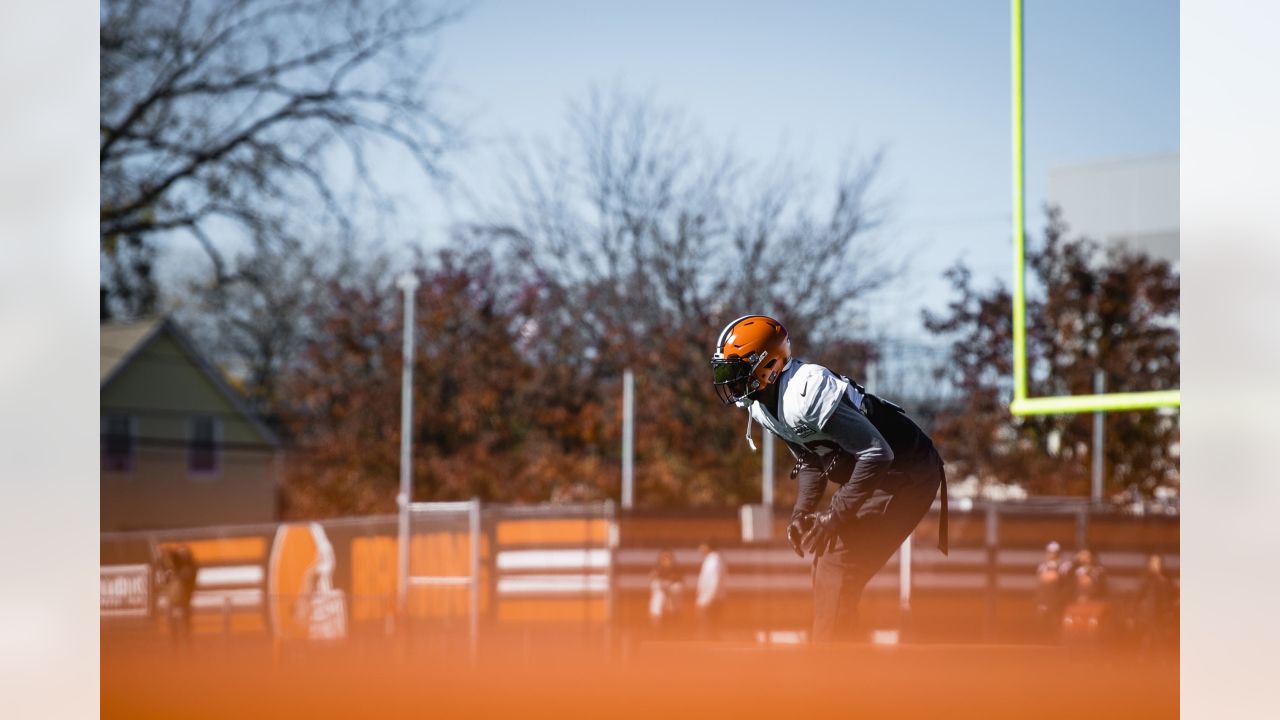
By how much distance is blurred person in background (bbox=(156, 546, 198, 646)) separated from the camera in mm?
16312

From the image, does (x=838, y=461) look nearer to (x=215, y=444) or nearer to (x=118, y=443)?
(x=118, y=443)

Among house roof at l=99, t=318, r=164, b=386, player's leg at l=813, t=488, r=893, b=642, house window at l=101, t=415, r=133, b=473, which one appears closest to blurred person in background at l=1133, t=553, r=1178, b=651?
player's leg at l=813, t=488, r=893, b=642

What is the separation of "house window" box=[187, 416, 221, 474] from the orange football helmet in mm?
29074

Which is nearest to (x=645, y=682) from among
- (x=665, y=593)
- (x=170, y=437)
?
(x=665, y=593)

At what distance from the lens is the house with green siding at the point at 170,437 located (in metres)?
28.6

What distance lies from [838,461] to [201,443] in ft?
96.0

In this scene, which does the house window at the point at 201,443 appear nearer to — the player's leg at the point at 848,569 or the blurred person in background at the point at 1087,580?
the blurred person in background at the point at 1087,580

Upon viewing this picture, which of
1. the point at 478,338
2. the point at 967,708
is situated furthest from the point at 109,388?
the point at 967,708

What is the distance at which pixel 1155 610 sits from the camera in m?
14.0

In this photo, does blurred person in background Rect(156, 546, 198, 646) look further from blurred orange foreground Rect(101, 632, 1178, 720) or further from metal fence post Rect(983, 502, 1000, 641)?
metal fence post Rect(983, 502, 1000, 641)

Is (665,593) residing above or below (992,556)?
below
